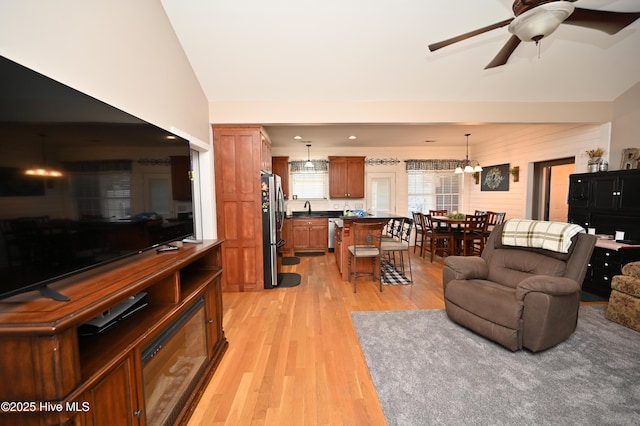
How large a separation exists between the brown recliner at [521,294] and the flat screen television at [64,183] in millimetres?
2700

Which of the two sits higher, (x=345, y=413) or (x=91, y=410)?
(x=91, y=410)

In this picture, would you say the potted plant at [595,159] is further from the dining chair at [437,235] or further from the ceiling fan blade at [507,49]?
the ceiling fan blade at [507,49]

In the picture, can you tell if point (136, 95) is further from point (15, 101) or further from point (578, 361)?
point (578, 361)

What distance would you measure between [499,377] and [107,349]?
2414 mm

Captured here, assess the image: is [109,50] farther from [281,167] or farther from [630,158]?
[630,158]

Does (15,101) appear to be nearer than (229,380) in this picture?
Yes

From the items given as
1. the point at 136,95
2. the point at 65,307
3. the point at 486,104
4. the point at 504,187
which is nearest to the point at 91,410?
the point at 65,307

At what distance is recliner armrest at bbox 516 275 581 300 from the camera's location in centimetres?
199

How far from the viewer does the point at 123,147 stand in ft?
4.68

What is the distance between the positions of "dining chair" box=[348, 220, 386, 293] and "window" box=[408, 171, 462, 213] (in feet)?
10.4

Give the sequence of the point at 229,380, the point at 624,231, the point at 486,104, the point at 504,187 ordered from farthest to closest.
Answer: the point at 504,187 < the point at 486,104 < the point at 624,231 < the point at 229,380

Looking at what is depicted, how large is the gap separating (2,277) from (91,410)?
21.6 inches

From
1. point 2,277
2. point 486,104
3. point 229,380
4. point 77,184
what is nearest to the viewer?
point 2,277

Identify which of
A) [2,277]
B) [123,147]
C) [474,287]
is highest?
[123,147]
